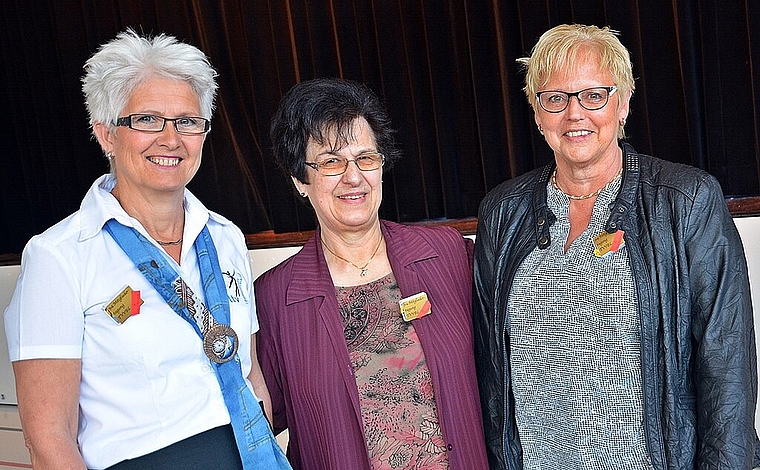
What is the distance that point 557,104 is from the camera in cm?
201

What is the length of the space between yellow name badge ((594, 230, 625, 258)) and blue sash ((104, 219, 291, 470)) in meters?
0.90

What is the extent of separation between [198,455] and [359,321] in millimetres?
525

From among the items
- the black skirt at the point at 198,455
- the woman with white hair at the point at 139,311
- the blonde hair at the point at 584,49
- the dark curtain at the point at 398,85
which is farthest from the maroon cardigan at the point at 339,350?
the dark curtain at the point at 398,85

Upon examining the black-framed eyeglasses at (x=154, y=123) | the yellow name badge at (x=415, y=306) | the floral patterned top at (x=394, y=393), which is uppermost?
the black-framed eyeglasses at (x=154, y=123)

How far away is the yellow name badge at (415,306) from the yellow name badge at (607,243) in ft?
1.45

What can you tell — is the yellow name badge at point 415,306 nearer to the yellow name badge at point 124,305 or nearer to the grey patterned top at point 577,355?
the grey patterned top at point 577,355

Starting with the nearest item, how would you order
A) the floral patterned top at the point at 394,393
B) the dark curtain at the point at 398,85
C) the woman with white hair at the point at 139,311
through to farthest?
the woman with white hair at the point at 139,311 < the floral patterned top at the point at 394,393 < the dark curtain at the point at 398,85

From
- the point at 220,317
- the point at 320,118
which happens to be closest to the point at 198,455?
the point at 220,317

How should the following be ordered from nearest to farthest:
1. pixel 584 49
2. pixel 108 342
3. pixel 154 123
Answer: pixel 108 342 → pixel 154 123 → pixel 584 49

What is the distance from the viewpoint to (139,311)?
1.73m

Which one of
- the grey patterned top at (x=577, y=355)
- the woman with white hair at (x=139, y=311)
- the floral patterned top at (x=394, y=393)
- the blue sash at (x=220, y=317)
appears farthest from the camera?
the floral patterned top at (x=394, y=393)

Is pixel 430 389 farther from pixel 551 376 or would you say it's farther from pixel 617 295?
pixel 617 295

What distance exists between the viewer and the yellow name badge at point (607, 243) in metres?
1.90

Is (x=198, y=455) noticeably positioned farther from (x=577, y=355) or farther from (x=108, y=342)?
(x=577, y=355)
